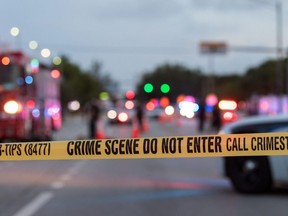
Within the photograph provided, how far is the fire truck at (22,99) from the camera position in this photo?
74.8ft

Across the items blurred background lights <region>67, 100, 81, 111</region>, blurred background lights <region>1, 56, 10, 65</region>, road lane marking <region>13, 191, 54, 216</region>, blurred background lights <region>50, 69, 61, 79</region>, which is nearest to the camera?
road lane marking <region>13, 191, 54, 216</region>

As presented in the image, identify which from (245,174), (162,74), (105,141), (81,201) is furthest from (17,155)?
(162,74)

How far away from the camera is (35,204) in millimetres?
10680

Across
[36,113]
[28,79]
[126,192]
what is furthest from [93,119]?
[126,192]

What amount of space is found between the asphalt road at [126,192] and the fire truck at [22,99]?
4684mm

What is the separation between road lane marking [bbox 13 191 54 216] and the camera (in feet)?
32.3

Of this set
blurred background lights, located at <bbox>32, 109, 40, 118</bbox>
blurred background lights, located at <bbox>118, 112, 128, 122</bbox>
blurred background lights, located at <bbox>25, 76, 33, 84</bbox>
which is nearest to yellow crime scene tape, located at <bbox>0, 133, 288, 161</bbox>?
blurred background lights, located at <bbox>25, 76, 33, 84</bbox>

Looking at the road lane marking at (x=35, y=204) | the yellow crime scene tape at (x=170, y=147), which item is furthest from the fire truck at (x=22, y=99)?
the yellow crime scene tape at (x=170, y=147)

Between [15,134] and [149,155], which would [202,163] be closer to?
[15,134]

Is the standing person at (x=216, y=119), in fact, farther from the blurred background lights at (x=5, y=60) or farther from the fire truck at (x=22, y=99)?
the blurred background lights at (x=5, y=60)

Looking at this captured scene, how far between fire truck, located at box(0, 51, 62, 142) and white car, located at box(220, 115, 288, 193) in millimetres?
12346

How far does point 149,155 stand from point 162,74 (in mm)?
20661

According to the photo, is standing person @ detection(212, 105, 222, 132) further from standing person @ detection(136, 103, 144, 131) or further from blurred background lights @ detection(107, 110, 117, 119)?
blurred background lights @ detection(107, 110, 117, 119)

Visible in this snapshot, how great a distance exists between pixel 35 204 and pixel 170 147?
469 centimetres
